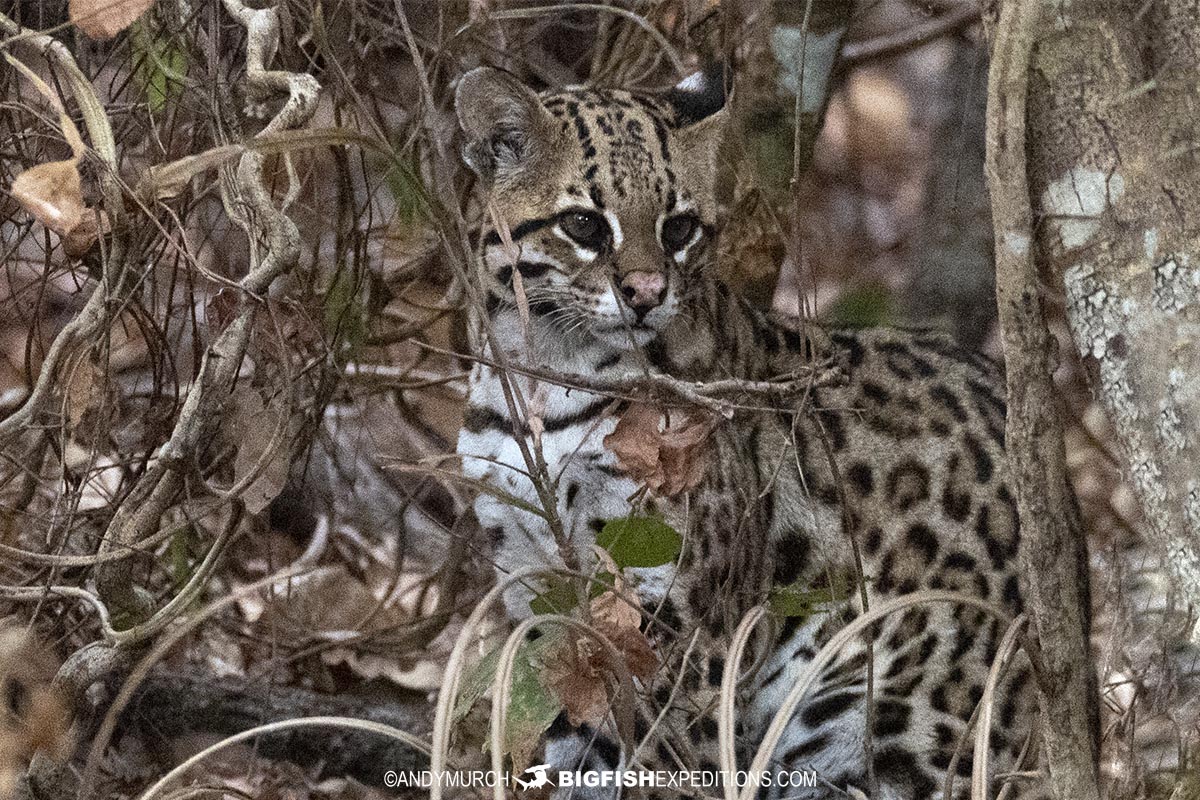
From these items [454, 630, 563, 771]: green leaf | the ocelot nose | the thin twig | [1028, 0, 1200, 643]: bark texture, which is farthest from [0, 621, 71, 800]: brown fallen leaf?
the thin twig

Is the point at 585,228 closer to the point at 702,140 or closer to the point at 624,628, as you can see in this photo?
the point at 702,140

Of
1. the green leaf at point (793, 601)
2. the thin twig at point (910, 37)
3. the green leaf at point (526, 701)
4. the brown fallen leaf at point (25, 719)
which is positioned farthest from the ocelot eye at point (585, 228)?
the thin twig at point (910, 37)

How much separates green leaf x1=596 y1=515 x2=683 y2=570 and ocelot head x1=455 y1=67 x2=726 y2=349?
600 mm

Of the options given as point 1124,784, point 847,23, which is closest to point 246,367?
point 847,23

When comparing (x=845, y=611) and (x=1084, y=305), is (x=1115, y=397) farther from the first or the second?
(x=845, y=611)

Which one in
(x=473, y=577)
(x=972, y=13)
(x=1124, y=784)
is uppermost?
(x=972, y=13)

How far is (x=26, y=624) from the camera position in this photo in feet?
11.5

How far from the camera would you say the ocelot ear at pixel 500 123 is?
139 inches

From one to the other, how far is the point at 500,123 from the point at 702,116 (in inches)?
21.1

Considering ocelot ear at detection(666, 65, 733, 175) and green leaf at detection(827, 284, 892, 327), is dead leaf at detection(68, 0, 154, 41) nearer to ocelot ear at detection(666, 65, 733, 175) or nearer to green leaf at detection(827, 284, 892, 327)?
ocelot ear at detection(666, 65, 733, 175)

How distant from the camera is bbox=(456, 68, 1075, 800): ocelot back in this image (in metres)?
3.57

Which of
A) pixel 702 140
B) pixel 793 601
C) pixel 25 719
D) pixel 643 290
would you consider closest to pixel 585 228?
pixel 643 290

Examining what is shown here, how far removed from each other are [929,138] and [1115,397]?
17.8ft

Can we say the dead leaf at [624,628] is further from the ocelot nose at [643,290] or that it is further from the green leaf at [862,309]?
the green leaf at [862,309]
